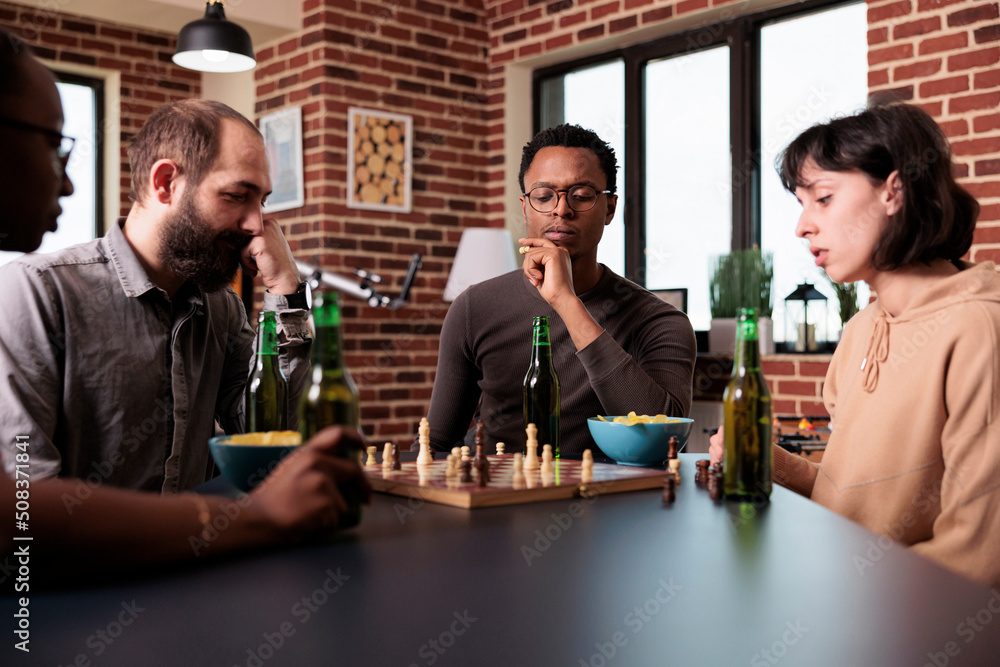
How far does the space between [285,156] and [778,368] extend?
2.67m

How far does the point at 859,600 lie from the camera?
0.75 metres

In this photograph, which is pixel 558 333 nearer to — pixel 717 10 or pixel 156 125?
pixel 156 125

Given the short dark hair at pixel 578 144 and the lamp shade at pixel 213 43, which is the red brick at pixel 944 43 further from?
the lamp shade at pixel 213 43

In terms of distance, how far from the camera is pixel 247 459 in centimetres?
106

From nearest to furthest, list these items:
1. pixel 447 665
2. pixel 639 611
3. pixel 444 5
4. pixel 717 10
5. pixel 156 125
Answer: pixel 447 665
pixel 639 611
pixel 156 125
pixel 717 10
pixel 444 5

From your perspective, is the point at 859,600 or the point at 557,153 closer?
the point at 859,600

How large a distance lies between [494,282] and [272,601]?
166cm

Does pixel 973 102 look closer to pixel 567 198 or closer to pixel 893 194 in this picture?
pixel 567 198

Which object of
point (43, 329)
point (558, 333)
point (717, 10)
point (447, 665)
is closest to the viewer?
point (447, 665)

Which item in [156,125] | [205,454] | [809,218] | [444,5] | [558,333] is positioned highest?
[444,5]

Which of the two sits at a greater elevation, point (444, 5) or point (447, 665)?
point (444, 5)

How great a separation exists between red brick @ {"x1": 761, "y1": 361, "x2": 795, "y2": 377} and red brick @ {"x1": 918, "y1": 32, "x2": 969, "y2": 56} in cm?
132

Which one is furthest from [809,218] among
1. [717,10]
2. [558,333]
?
[717,10]

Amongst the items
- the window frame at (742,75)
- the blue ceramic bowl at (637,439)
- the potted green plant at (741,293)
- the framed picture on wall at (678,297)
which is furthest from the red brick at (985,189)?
the blue ceramic bowl at (637,439)
